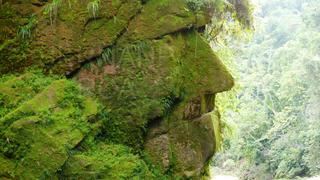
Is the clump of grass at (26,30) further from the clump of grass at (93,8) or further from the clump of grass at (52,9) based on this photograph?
the clump of grass at (93,8)

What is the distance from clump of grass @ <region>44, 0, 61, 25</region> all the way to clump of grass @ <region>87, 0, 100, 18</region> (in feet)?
Answer: 1.34

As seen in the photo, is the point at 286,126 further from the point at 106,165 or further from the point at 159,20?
the point at 106,165

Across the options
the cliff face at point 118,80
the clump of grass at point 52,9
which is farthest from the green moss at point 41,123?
the clump of grass at point 52,9

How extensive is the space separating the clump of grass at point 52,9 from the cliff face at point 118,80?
0.04 feet

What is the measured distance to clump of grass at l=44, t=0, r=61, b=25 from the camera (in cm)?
540

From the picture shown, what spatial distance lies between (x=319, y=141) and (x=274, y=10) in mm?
45582

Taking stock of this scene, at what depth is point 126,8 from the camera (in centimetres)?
567

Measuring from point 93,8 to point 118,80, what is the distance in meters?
1.02

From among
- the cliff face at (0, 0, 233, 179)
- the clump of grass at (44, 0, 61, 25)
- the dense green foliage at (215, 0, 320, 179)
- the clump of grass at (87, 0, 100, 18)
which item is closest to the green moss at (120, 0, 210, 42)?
the cliff face at (0, 0, 233, 179)

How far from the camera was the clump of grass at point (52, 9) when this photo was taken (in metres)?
5.40

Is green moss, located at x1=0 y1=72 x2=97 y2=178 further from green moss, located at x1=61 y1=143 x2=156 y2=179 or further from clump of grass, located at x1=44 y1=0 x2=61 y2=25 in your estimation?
clump of grass, located at x1=44 y1=0 x2=61 y2=25

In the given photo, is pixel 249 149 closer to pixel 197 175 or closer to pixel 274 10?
pixel 197 175

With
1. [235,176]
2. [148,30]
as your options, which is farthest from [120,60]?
[235,176]

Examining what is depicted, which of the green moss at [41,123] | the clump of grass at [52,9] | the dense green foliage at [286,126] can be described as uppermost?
the clump of grass at [52,9]
